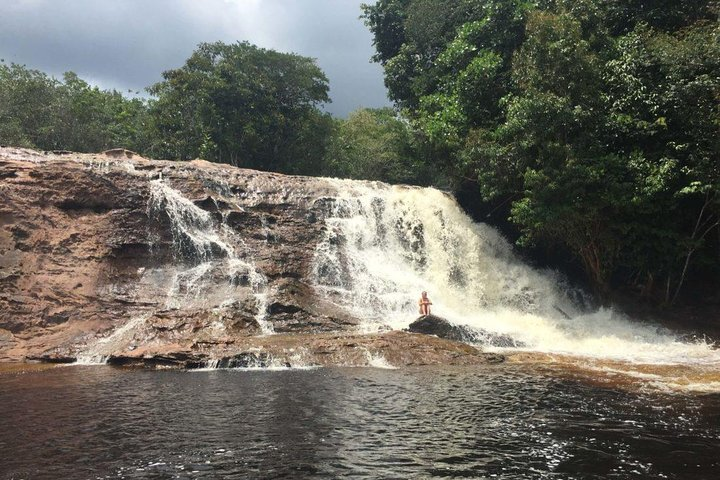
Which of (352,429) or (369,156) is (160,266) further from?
(369,156)

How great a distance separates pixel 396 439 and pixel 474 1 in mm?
24462

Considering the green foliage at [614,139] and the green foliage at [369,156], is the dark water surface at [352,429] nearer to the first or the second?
the green foliage at [614,139]

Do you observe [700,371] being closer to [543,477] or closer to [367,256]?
[543,477]

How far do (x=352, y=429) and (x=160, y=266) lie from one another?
37.8 feet

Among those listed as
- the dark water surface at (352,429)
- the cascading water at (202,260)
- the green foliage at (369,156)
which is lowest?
the dark water surface at (352,429)

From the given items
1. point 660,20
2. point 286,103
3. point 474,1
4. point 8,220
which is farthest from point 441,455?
point 286,103

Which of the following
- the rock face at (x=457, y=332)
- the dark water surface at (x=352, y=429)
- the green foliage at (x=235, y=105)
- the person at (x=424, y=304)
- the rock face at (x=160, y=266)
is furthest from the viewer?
the green foliage at (x=235, y=105)

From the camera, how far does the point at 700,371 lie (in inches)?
428

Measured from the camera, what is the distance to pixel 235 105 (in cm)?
3328

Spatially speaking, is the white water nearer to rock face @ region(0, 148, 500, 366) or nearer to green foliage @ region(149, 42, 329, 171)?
rock face @ region(0, 148, 500, 366)

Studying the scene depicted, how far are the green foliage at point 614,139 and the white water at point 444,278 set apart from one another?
1.71m

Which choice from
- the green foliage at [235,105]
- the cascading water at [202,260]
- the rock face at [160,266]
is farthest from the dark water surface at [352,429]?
the green foliage at [235,105]

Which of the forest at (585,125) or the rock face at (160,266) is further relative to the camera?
the forest at (585,125)

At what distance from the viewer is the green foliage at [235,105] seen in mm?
32562
